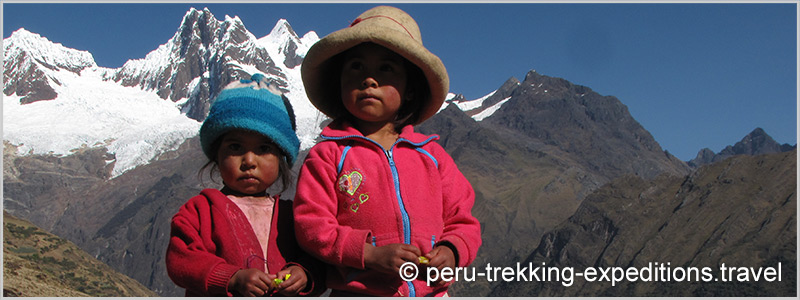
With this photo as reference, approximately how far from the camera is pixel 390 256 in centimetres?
468

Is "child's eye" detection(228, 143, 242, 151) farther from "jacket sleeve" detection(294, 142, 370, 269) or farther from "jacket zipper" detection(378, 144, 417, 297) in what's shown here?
"jacket zipper" detection(378, 144, 417, 297)

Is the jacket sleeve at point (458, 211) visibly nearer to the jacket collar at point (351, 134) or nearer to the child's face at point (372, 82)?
the jacket collar at point (351, 134)

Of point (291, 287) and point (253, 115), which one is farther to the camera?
point (253, 115)

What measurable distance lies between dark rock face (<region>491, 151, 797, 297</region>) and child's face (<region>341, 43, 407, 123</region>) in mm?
123802

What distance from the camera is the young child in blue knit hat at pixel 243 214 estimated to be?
196 inches

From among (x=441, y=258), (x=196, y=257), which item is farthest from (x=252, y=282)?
(x=441, y=258)

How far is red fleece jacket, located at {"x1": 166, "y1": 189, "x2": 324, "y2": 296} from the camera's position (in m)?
5.05

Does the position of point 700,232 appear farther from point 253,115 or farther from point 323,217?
point 323,217

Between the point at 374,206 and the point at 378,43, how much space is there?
97 cm

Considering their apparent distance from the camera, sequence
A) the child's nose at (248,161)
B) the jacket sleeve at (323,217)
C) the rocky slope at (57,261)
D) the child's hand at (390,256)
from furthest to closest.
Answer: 1. the rocky slope at (57,261)
2. the child's nose at (248,161)
3. the jacket sleeve at (323,217)
4. the child's hand at (390,256)

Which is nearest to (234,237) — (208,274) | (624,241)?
(208,274)

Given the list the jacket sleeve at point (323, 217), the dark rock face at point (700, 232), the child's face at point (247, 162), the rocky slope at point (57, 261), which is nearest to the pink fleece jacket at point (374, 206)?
the jacket sleeve at point (323, 217)

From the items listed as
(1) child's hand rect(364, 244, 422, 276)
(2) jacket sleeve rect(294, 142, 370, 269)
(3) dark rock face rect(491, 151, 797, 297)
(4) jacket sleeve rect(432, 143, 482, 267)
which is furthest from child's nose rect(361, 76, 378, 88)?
(3) dark rock face rect(491, 151, 797, 297)

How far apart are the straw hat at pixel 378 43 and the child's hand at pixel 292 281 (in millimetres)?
1170
